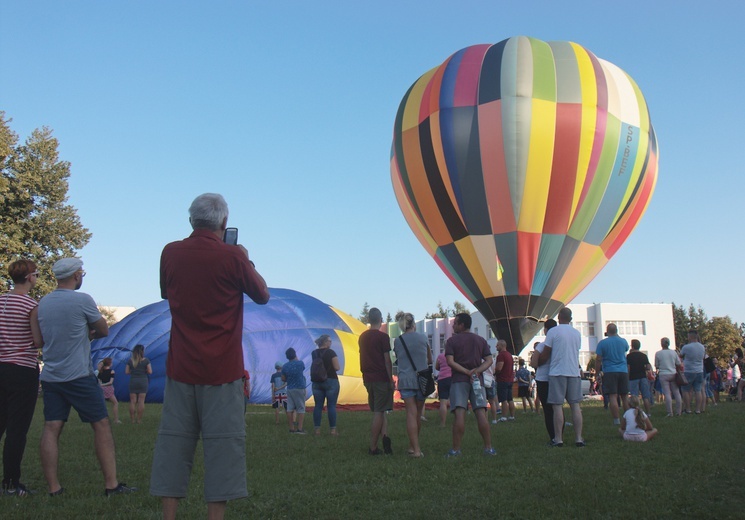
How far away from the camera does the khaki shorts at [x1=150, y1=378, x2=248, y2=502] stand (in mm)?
3652

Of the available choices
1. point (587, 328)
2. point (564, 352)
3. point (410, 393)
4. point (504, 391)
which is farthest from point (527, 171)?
point (587, 328)

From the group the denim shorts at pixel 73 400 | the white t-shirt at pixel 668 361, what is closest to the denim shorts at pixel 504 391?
the white t-shirt at pixel 668 361

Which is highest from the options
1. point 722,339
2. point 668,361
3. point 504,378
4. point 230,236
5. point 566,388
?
point 722,339

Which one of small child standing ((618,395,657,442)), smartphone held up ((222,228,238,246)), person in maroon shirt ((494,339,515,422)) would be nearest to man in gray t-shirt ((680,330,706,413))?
person in maroon shirt ((494,339,515,422))

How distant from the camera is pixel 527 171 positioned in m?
20.1

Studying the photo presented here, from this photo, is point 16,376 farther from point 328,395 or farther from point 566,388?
point 328,395

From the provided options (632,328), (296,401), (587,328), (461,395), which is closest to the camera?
(461,395)

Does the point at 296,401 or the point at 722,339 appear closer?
the point at 296,401

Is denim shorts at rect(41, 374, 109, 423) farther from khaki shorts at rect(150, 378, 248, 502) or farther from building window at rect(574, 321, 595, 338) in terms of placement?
building window at rect(574, 321, 595, 338)

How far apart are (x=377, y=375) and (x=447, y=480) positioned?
2.77 meters

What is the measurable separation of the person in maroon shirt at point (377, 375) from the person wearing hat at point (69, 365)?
152 inches

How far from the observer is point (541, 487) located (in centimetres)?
594

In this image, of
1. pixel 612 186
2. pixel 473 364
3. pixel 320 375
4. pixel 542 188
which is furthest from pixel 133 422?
pixel 612 186

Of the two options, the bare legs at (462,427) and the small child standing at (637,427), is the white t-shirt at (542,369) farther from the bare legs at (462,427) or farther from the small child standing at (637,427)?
the bare legs at (462,427)
